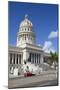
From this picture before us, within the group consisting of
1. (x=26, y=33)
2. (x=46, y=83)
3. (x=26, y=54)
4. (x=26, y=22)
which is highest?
(x=26, y=22)

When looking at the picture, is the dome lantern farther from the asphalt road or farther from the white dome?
the asphalt road

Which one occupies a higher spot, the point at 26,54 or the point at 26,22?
the point at 26,22

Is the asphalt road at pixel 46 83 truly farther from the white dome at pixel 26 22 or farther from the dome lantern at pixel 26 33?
the white dome at pixel 26 22

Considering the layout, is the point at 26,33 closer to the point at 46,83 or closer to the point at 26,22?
the point at 26,22

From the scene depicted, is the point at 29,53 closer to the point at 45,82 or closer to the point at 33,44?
the point at 33,44

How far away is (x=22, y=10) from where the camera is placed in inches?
99.1

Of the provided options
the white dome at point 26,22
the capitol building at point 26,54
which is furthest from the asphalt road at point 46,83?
the white dome at point 26,22

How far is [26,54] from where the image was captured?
2545 millimetres

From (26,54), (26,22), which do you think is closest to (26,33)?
(26,22)

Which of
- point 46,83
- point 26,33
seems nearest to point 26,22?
point 26,33

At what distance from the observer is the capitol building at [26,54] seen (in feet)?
8.13

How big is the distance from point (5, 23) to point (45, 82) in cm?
83

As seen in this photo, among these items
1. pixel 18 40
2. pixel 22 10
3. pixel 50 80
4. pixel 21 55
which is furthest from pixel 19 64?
pixel 22 10

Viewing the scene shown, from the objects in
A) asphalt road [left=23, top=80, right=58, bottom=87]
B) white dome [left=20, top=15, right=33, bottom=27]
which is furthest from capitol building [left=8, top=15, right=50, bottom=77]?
asphalt road [left=23, top=80, right=58, bottom=87]
